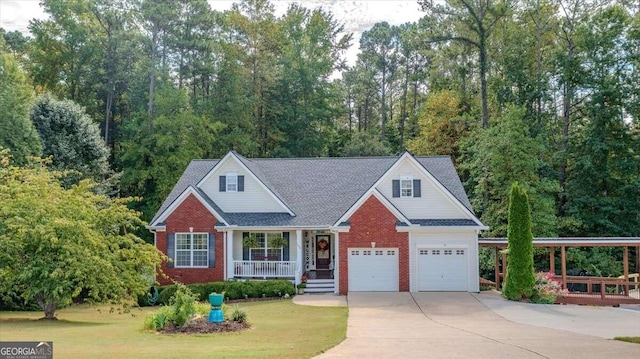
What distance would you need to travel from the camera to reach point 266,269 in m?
28.8

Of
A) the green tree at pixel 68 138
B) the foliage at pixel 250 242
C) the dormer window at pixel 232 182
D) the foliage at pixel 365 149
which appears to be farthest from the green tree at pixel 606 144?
the green tree at pixel 68 138

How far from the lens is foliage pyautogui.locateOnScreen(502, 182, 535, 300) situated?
2441 centimetres

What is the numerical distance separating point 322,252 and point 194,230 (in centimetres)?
677

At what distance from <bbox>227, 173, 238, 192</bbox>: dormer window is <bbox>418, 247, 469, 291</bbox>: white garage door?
9535 millimetres

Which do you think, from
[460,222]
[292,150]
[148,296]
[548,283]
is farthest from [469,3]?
[148,296]

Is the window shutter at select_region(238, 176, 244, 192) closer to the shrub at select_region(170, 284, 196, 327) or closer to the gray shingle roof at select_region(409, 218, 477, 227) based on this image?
the gray shingle roof at select_region(409, 218, 477, 227)

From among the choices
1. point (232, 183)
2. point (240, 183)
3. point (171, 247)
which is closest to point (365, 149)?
point (240, 183)

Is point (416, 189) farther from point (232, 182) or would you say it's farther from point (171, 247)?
point (171, 247)

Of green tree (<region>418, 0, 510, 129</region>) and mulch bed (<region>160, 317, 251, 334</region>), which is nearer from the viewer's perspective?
mulch bed (<region>160, 317, 251, 334</region>)

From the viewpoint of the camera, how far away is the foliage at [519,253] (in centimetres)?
2441

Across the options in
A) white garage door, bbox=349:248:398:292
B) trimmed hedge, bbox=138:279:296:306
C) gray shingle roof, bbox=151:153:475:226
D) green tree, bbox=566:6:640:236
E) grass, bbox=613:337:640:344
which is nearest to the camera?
grass, bbox=613:337:640:344

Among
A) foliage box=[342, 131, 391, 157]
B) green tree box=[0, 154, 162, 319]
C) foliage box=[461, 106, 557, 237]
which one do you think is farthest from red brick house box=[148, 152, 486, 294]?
foliage box=[342, 131, 391, 157]

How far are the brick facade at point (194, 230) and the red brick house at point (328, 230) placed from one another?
5 cm

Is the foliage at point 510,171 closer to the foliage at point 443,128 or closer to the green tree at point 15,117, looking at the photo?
the foliage at point 443,128
